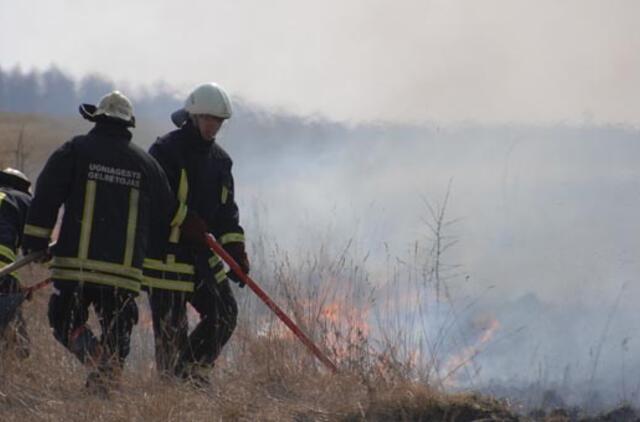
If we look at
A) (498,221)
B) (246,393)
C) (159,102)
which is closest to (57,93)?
(159,102)

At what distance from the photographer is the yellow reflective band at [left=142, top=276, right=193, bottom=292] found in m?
6.82

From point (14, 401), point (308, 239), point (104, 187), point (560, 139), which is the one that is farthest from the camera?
point (560, 139)

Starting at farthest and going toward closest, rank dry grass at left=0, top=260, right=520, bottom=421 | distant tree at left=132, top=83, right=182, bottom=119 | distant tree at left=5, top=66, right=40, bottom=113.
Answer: distant tree at left=5, top=66, right=40, bottom=113 → distant tree at left=132, top=83, right=182, bottom=119 → dry grass at left=0, top=260, right=520, bottom=421

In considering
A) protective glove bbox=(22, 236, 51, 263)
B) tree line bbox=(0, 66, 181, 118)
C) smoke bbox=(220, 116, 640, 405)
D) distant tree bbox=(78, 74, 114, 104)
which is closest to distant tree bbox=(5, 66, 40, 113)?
tree line bbox=(0, 66, 181, 118)

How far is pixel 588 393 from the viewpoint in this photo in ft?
26.2

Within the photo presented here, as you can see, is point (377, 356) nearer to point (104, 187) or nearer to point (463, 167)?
point (104, 187)

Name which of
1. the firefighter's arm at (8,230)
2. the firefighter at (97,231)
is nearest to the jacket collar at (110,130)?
the firefighter at (97,231)

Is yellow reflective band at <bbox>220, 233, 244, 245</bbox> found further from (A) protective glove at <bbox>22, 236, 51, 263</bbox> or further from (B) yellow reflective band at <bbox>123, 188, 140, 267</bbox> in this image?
(A) protective glove at <bbox>22, 236, 51, 263</bbox>

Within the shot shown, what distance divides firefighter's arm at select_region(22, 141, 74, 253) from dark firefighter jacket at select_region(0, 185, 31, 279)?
0.39 metres

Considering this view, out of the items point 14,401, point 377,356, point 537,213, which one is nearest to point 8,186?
point 14,401

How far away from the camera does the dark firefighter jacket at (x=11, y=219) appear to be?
21.9 feet

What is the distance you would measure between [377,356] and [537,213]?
7387 millimetres

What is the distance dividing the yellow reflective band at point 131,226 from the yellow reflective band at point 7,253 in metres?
0.77

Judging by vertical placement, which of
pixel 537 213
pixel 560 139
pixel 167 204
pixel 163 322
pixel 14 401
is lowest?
pixel 14 401
